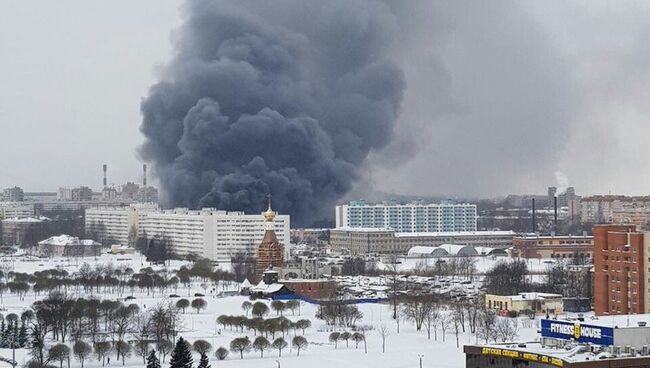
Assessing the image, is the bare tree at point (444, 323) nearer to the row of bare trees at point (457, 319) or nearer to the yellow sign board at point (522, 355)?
the row of bare trees at point (457, 319)

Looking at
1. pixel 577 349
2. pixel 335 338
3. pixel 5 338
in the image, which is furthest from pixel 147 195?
pixel 577 349

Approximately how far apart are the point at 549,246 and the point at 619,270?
31339 mm

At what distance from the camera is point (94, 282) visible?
4606 cm

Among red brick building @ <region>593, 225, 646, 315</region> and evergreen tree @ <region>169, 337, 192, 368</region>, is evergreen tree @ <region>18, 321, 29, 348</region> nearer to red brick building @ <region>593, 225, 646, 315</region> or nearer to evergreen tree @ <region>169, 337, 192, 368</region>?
evergreen tree @ <region>169, 337, 192, 368</region>

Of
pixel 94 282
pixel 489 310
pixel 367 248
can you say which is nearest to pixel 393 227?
pixel 367 248

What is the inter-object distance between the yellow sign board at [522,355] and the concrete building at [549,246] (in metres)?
43.8

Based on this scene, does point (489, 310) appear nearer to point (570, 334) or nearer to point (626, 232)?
point (626, 232)

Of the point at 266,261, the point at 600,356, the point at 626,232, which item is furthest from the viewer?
the point at 266,261

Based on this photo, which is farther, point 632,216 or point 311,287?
point 632,216

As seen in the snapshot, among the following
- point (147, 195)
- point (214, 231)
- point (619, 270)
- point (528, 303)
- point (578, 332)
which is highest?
point (147, 195)

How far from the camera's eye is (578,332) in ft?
73.4

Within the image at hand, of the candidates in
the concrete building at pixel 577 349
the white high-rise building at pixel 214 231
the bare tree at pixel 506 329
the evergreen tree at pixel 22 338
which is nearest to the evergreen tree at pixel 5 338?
the evergreen tree at pixel 22 338

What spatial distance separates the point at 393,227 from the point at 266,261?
36.3 metres

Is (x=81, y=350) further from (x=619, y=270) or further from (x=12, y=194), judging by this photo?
(x=12, y=194)
